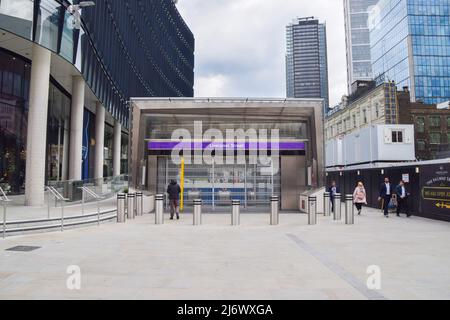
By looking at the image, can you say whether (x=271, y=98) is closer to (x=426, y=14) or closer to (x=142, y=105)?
(x=142, y=105)

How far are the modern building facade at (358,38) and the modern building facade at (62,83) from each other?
162m

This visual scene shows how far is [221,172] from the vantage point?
61.5ft

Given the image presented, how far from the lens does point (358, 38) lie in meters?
183

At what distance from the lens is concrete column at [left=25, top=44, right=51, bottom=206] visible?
17.4 metres

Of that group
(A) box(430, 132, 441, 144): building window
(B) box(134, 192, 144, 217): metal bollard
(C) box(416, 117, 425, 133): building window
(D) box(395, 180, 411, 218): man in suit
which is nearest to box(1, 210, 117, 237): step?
(B) box(134, 192, 144, 217): metal bollard

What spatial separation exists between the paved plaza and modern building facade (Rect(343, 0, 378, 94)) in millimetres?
189305

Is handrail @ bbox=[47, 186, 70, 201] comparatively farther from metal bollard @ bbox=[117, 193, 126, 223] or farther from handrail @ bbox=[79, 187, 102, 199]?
metal bollard @ bbox=[117, 193, 126, 223]

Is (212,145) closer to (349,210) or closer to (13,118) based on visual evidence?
(349,210)

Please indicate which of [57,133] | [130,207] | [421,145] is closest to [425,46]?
[421,145]

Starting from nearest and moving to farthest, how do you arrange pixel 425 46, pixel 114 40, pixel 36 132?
pixel 36 132, pixel 114 40, pixel 425 46

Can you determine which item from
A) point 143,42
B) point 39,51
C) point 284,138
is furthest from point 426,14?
point 39,51

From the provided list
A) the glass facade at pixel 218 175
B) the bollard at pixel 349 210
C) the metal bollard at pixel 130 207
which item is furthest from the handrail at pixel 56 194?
the bollard at pixel 349 210

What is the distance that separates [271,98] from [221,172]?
4.84 meters

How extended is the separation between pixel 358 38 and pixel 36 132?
194634 mm
